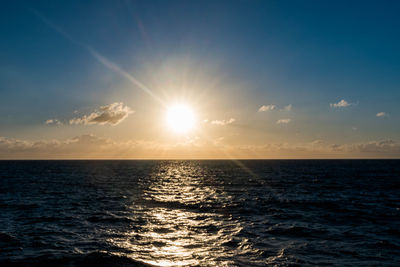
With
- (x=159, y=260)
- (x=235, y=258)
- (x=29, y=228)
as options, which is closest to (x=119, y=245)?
(x=159, y=260)

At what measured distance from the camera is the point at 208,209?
32812 millimetres

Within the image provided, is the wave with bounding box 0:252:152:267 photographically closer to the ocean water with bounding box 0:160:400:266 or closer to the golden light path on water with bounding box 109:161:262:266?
the ocean water with bounding box 0:160:400:266

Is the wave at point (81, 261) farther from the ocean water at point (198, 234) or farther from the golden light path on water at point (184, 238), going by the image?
the golden light path on water at point (184, 238)

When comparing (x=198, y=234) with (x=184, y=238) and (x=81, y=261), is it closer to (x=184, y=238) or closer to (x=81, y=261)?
(x=184, y=238)

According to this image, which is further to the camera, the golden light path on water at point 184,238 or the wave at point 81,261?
the golden light path on water at point 184,238

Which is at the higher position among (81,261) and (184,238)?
(81,261)

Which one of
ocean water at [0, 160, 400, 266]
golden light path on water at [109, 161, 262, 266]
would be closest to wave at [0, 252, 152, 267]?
ocean water at [0, 160, 400, 266]

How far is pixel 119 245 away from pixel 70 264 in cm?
424

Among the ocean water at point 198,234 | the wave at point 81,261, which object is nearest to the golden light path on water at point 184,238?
the ocean water at point 198,234

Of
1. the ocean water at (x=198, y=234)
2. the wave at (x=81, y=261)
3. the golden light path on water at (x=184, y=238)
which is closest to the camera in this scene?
the wave at (x=81, y=261)

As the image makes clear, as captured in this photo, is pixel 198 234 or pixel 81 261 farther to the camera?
pixel 198 234

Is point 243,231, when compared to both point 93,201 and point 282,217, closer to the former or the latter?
point 282,217

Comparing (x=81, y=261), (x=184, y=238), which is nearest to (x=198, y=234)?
(x=184, y=238)

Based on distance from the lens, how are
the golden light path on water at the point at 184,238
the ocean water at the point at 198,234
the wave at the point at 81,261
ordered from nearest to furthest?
the wave at the point at 81,261 → the ocean water at the point at 198,234 → the golden light path on water at the point at 184,238
